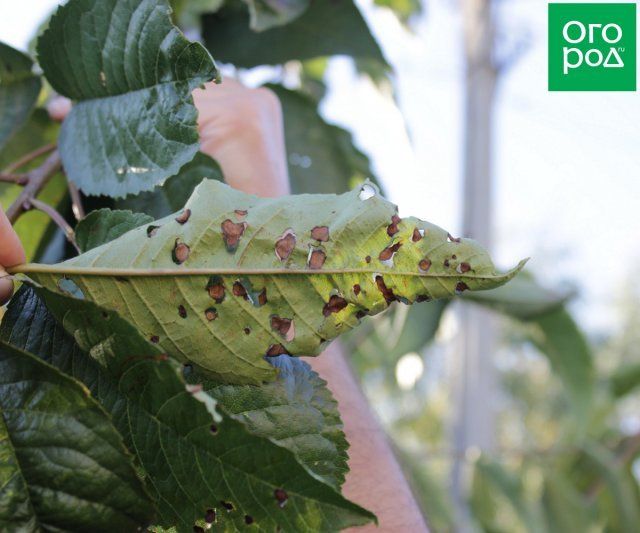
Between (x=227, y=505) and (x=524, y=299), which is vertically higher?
(x=227, y=505)

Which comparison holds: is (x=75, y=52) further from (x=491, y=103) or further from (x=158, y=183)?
(x=491, y=103)

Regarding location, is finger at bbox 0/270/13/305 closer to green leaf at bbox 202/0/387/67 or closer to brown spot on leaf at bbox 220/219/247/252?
brown spot on leaf at bbox 220/219/247/252

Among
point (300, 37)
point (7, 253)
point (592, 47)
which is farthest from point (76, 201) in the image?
point (592, 47)

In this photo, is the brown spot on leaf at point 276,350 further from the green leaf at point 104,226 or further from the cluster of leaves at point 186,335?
the green leaf at point 104,226

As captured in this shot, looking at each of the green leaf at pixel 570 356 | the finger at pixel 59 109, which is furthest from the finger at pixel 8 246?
the green leaf at pixel 570 356

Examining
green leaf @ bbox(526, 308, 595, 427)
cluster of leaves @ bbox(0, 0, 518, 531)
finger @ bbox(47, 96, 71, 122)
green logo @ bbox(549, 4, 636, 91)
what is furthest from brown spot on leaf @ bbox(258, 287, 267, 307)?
green logo @ bbox(549, 4, 636, 91)

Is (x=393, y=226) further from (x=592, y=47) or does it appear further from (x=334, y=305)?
(x=592, y=47)
